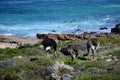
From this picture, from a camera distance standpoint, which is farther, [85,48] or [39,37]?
[39,37]

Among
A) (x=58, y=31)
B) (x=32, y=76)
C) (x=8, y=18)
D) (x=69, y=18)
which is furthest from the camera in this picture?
(x=8, y=18)

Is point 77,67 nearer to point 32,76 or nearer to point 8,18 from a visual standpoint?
point 32,76

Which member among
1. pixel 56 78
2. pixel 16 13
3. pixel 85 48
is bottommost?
pixel 16 13

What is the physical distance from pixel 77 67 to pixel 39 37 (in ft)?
112

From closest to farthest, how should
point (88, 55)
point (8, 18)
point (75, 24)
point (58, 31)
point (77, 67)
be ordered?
point (77, 67) → point (88, 55) → point (58, 31) → point (75, 24) → point (8, 18)

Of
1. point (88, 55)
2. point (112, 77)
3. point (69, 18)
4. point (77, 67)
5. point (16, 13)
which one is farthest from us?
point (16, 13)

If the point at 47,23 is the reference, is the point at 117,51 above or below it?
above

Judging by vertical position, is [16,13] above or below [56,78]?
below

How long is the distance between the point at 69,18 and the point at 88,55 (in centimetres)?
4942

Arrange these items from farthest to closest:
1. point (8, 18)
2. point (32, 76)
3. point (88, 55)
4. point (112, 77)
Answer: point (8, 18)
point (88, 55)
point (32, 76)
point (112, 77)

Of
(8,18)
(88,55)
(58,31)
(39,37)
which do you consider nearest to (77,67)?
(88,55)

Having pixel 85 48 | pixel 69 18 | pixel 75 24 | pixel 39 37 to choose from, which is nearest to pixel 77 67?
pixel 85 48

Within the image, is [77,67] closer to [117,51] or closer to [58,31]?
[117,51]

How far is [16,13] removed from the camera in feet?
284
